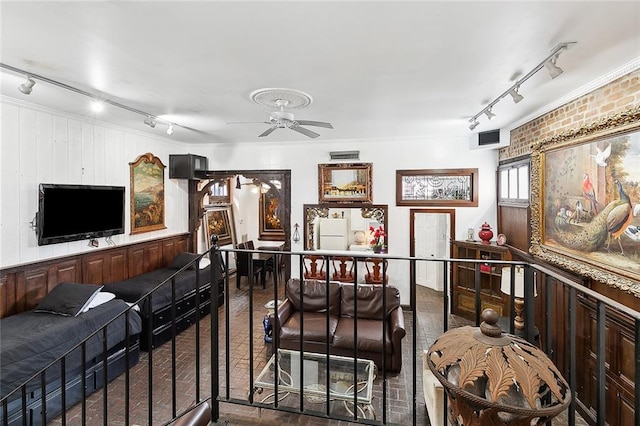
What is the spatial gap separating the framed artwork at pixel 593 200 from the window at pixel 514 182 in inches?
18.9

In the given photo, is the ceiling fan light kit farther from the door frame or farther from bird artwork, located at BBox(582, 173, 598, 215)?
the door frame

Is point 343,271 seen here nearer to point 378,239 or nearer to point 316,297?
point 378,239

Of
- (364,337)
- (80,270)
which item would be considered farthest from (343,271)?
(80,270)

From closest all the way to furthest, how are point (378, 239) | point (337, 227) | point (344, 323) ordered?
point (344, 323), point (378, 239), point (337, 227)

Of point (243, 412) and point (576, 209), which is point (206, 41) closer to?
point (243, 412)

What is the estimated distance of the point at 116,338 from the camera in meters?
3.21

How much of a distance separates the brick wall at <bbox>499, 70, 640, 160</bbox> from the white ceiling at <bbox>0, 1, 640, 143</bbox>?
14cm

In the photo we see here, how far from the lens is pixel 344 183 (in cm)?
546

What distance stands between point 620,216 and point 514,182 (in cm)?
208

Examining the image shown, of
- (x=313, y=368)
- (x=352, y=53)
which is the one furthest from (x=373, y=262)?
(x=352, y=53)

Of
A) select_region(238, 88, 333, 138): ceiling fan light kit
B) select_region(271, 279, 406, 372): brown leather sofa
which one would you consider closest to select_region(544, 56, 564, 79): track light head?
select_region(238, 88, 333, 138): ceiling fan light kit

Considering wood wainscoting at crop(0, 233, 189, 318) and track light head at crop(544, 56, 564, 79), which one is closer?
track light head at crop(544, 56, 564, 79)

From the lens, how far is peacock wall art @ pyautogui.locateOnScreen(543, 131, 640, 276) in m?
2.20

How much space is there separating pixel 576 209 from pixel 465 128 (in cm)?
211
